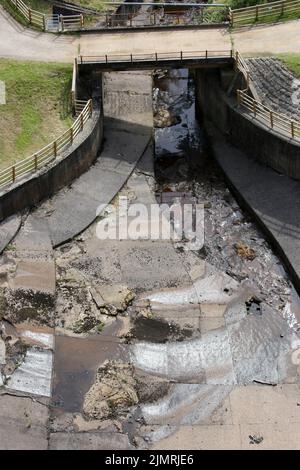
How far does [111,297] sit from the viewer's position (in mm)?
31188

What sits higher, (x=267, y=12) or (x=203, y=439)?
(x=267, y=12)

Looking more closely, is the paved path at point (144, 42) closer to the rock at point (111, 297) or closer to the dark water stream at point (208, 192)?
the dark water stream at point (208, 192)

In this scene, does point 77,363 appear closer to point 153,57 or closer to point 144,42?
point 153,57

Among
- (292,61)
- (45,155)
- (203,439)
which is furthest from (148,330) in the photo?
(292,61)

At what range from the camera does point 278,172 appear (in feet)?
122

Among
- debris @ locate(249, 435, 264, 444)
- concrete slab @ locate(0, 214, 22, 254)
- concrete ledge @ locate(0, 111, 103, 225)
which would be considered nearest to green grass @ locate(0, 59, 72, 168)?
concrete ledge @ locate(0, 111, 103, 225)

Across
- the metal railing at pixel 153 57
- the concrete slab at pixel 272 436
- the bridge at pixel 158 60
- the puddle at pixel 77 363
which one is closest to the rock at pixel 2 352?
the puddle at pixel 77 363

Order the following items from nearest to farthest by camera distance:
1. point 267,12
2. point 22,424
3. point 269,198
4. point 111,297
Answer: point 22,424, point 111,297, point 269,198, point 267,12

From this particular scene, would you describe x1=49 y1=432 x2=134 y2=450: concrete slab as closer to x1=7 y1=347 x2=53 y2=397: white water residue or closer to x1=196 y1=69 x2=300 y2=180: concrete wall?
x1=7 y1=347 x2=53 y2=397: white water residue

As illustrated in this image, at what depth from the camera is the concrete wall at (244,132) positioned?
36406mm

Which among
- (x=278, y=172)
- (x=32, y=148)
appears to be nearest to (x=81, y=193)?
(x=32, y=148)

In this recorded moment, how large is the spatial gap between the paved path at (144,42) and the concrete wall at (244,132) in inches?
79.2

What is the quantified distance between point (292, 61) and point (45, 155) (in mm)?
14387
